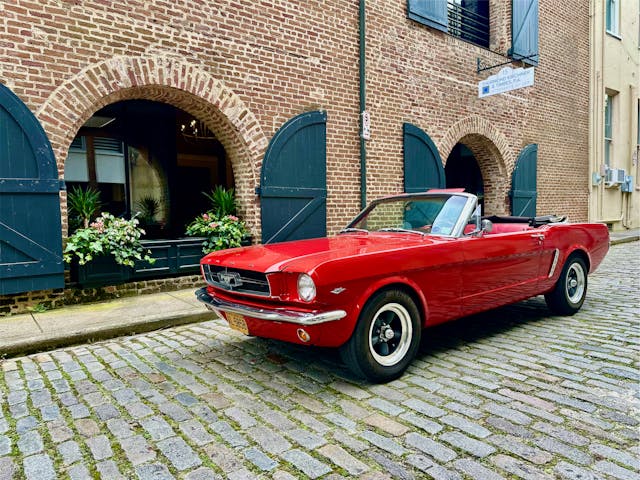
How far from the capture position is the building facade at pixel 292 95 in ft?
18.6

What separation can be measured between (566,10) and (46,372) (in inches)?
601

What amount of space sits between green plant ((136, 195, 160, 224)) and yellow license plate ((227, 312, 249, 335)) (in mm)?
5626

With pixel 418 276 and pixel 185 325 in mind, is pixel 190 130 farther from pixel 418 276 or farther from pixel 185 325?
pixel 418 276

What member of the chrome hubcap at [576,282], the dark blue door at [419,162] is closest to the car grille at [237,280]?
the chrome hubcap at [576,282]

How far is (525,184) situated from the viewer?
468 inches

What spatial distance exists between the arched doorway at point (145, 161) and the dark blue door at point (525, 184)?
7.56 meters

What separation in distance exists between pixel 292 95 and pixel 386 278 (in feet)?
16.9

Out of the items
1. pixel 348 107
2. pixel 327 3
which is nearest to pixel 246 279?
pixel 348 107

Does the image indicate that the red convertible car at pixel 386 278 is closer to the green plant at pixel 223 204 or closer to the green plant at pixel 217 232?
the green plant at pixel 217 232

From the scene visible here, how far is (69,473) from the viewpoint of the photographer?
2.26 meters

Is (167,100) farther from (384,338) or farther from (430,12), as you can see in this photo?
(430,12)

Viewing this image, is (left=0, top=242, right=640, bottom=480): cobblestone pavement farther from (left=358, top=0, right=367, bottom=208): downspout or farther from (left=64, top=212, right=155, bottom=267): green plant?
(left=358, top=0, right=367, bottom=208): downspout

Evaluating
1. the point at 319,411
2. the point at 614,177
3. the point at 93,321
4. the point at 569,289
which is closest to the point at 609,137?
the point at 614,177

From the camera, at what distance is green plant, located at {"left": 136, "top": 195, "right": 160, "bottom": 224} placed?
8682mm
